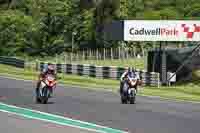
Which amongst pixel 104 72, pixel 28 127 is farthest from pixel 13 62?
pixel 28 127

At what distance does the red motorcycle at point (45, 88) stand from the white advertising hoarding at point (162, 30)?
55.4 ft

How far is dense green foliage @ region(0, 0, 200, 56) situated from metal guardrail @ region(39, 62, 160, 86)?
25.3 m

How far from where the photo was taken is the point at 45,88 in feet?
75.9

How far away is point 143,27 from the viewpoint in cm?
3984

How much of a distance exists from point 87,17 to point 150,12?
54.3ft

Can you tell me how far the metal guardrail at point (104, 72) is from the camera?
37469mm

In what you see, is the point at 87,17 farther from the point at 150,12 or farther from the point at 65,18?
the point at 150,12

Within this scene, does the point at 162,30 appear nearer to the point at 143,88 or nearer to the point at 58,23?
the point at 143,88

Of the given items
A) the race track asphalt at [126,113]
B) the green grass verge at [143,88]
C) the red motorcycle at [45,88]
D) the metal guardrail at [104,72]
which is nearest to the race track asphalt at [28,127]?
the race track asphalt at [126,113]

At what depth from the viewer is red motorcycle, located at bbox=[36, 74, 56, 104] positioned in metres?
22.8

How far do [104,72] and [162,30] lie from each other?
590 cm

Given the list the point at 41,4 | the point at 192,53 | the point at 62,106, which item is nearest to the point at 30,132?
the point at 62,106

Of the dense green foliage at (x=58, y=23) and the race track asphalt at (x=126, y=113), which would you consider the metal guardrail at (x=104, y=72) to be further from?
the dense green foliage at (x=58, y=23)

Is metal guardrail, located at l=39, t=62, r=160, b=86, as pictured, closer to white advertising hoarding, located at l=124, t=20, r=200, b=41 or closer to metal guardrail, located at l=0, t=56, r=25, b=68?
white advertising hoarding, located at l=124, t=20, r=200, b=41
